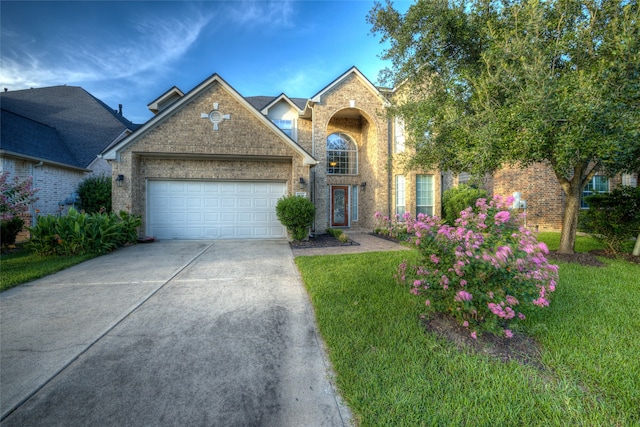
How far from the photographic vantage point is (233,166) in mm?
9820

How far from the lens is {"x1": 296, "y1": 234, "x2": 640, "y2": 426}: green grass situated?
1.83 metres

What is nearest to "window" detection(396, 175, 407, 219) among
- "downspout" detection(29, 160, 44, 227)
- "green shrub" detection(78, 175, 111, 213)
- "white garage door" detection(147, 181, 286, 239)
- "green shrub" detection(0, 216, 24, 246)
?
"white garage door" detection(147, 181, 286, 239)

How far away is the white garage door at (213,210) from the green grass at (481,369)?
6.80m

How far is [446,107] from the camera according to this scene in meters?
6.05

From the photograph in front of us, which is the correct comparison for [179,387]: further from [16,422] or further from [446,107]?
[446,107]

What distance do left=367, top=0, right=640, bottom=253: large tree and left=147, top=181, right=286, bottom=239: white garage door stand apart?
6373mm

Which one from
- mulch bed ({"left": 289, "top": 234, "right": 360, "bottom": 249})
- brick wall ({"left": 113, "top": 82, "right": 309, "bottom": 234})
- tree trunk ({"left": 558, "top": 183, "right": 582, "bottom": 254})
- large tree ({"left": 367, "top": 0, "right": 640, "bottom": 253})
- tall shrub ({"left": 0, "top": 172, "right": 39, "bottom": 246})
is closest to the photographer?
large tree ({"left": 367, "top": 0, "right": 640, "bottom": 253})

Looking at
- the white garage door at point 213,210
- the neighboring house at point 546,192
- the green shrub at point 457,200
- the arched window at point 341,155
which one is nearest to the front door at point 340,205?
the arched window at point 341,155

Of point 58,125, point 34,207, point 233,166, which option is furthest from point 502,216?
point 58,125

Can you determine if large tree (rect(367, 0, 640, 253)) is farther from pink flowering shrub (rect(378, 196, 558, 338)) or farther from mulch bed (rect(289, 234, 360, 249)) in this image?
mulch bed (rect(289, 234, 360, 249))

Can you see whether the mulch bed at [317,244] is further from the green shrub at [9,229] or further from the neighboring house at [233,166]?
the green shrub at [9,229]

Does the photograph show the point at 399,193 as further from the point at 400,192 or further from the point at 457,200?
the point at 457,200

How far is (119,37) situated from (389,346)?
11.1 metres

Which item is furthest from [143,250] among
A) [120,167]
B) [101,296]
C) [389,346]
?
[389,346]
